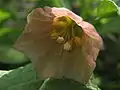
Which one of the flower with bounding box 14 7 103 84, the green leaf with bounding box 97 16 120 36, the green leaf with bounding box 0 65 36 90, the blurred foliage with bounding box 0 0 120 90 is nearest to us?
the flower with bounding box 14 7 103 84

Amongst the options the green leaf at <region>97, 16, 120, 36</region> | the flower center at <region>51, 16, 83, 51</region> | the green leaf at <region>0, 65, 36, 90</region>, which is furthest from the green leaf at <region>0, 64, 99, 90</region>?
the green leaf at <region>97, 16, 120, 36</region>

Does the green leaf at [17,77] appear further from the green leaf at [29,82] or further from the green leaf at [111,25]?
the green leaf at [111,25]

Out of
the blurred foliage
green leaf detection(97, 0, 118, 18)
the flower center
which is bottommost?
the blurred foliage

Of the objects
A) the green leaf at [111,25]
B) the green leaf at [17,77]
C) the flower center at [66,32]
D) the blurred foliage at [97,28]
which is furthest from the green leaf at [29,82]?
the green leaf at [111,25]

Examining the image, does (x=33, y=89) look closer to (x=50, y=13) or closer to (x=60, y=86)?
(x=60, y=86)

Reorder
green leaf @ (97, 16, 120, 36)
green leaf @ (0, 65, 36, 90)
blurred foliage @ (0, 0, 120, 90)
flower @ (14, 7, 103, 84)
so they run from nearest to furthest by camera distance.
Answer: flower @ (14, 7, 103, 84)
green leaf @ (0, 65, 36, 90)
blurred foliage @ (0, 0, 120, 90)
green leaf @ (97, 16, 120, 36)

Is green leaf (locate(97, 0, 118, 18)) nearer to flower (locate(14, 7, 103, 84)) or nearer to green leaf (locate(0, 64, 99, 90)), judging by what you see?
flower (locate(14, 7, 103, 84))

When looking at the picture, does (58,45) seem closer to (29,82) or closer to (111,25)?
(29,82)
